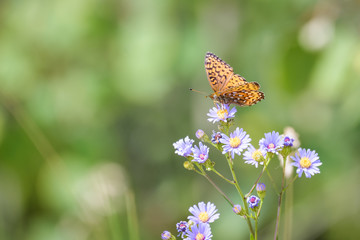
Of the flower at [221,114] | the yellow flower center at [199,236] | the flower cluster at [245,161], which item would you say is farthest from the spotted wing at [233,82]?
the yellow flower center at [199,236]

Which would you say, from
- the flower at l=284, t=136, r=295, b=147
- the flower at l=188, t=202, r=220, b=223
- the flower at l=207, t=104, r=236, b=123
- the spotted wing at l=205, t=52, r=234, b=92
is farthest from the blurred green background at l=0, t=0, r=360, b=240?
the flower at l=188, t=202, r=220, b=223

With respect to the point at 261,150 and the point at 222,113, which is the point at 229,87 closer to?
the point at 222,113

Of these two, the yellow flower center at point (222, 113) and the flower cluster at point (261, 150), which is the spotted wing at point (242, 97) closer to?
the yellow flower center at point (222, 113)

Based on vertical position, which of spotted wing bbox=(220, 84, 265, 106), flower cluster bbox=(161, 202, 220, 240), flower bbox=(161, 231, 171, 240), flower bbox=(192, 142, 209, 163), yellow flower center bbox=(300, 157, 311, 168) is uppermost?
spotted wing bbox=(220, 84, 265, 106)

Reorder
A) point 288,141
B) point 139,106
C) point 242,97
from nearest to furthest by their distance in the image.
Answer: point 288,141 < point 242,97 < point 139,106

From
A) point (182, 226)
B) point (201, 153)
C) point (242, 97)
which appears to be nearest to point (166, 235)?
point (182, 226)

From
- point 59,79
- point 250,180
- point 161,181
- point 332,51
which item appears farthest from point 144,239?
point 332,51

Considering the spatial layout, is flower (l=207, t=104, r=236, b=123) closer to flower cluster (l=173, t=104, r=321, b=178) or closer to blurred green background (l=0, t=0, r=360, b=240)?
flower cluster (l=173, t=104, r=321, b=178)

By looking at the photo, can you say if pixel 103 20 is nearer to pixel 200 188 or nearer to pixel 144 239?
pixel 200 188
